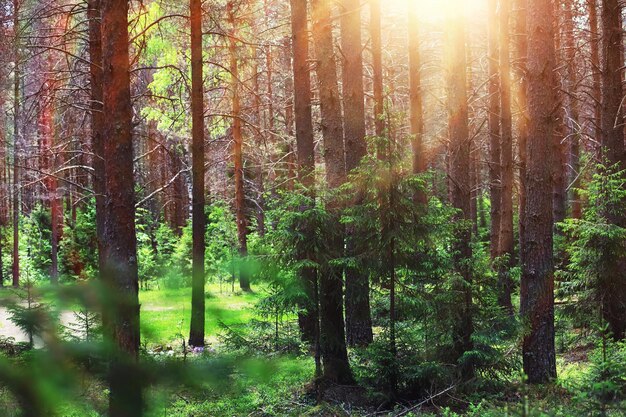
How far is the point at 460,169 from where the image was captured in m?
9.47

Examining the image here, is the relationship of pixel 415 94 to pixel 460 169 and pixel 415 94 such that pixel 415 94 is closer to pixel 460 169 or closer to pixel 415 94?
pixel 415 94

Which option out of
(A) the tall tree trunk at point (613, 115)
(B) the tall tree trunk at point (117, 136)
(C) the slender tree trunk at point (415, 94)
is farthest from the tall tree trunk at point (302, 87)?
(C) the slender tree trunk at point (415, 94)

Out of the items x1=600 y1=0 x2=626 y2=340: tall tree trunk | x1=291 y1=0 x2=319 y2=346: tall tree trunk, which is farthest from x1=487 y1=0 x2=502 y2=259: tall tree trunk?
x1=291 y1=0 x2=319 y2=346: tall tree trunk

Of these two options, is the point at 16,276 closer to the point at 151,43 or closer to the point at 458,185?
the point at 151,43

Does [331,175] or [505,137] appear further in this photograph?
[505,137]

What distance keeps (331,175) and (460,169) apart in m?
2.29

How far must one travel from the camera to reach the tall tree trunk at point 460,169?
7.99 m

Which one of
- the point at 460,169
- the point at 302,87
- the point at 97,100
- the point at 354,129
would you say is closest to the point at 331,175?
the point at 354,129

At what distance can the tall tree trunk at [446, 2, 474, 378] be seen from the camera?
7988 millimetres

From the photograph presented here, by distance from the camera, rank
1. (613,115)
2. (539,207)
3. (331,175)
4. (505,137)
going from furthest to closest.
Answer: (505,137) → (613,115) → (331,175) → (539,207)

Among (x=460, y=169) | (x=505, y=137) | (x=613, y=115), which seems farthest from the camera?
(x=505, y=137)

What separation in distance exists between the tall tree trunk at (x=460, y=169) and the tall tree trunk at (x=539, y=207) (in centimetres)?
92

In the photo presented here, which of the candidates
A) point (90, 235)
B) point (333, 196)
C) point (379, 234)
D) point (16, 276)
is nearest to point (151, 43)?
point (333, 196)

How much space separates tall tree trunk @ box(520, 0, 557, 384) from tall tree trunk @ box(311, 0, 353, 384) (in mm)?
2833
